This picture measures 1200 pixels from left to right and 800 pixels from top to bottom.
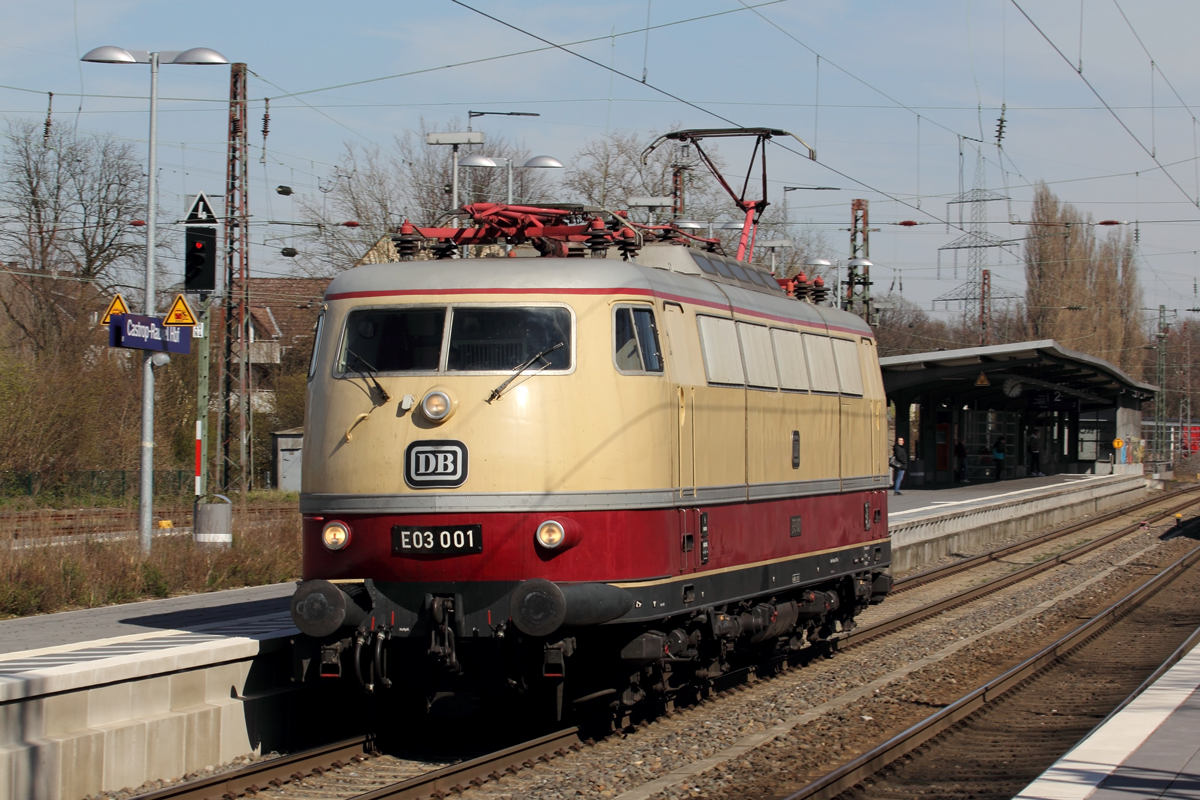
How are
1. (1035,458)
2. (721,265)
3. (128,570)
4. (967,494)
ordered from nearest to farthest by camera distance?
(721,265) → (128,570) → (967,494) → (1035,458)

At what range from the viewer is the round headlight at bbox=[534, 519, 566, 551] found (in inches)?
350

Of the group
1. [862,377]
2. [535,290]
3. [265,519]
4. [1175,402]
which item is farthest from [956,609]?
[1175,402]

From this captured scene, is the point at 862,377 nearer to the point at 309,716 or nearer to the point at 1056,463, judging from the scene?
the point at 309,716

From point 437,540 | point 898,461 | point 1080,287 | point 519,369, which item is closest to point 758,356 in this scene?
point 519,369

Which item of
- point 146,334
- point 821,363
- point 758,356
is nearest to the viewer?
point 758,356

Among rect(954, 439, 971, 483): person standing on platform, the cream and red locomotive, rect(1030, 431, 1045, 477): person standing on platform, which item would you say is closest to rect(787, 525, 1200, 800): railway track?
the cream and red locomotive

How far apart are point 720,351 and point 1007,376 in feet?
101

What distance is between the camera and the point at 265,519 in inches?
808

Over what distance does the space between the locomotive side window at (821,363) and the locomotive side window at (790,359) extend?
0.19 m

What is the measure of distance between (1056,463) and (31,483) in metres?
39.2

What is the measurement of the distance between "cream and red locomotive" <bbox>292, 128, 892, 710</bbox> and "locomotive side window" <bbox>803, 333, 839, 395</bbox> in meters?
2.39

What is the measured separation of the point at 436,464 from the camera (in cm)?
901

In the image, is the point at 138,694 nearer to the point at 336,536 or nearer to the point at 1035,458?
the point at 336,536

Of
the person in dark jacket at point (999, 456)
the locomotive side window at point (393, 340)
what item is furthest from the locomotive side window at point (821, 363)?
the person in dark jacket at point (999, 456)
